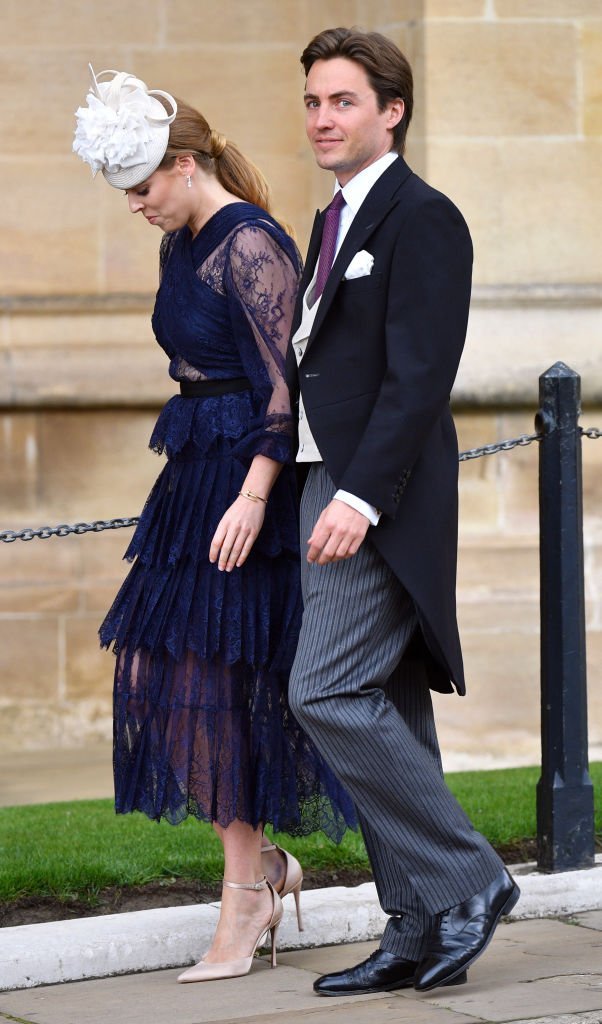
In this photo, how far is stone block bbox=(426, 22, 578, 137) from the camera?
21.9 ft

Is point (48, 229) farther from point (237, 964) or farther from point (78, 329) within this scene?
point (237, 964)

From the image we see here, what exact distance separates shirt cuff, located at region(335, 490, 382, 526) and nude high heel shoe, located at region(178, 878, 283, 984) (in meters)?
0.92

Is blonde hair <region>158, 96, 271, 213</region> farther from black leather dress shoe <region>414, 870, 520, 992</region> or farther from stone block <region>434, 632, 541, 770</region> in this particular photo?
stone block <region>434, 632, 541, 770</region>

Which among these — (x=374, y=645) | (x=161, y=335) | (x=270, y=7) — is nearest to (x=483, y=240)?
(x=270, y=7)

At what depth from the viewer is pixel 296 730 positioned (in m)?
3.70

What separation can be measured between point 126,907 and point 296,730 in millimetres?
731

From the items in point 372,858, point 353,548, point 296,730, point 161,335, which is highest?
point 161,335

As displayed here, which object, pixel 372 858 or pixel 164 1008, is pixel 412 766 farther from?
pixel 164 1008

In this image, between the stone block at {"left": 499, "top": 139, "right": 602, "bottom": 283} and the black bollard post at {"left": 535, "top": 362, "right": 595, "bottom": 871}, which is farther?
the stone block at {"left": 499, "top": 139, "right": 602, "bottom": 283}

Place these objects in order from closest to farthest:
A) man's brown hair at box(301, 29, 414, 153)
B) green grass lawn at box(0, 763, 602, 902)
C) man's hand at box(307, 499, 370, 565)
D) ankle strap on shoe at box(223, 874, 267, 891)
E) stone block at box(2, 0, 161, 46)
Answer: man's hand at box(307, 499, 370, 565) < man's brown hair at box(301, 29, 414, 153) < ankle strap on shoe at box(223, 874, 267, 891) < green grass lawn at box(0, 763, 602, 902) < stone block at box(2, 0, 161, 46)

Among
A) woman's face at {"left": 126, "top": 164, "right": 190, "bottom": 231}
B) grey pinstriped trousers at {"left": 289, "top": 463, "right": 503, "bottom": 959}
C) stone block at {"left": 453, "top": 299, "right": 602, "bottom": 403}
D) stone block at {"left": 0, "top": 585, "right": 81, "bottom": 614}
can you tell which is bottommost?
grey pinstriped trousers at {"left": 289, "top": 463, "right": 503, "bottom": 959}

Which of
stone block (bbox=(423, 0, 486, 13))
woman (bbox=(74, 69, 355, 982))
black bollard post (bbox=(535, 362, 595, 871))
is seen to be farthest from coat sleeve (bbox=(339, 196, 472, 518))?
stone block (bbox=(423, 0, 486, 13))

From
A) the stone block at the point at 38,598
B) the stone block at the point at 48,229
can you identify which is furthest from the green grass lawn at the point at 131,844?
the stone block at the point at 48,229

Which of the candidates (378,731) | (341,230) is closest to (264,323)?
(341,230)
